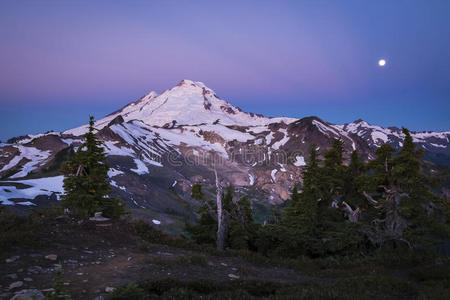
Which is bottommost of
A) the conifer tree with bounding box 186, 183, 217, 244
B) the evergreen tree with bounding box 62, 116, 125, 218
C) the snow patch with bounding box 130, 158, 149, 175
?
the conifer tree with bounding box 186, 183, 217, 244

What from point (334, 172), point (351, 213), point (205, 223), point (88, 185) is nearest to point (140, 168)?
point (205, 223)

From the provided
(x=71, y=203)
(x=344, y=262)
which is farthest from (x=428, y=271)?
(x=71, y=203)

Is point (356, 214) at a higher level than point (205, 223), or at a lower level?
higher

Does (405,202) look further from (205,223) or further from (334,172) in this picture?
(205,223)

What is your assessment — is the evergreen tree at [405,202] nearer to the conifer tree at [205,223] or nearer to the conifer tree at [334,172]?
the conifer tree at [334,172]

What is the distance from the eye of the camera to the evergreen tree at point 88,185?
2120 centimetres

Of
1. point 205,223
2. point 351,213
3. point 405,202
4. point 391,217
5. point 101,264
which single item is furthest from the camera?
point 205,223

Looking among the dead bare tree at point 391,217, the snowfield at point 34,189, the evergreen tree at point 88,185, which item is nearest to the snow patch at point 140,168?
the snowfield at point 34,189

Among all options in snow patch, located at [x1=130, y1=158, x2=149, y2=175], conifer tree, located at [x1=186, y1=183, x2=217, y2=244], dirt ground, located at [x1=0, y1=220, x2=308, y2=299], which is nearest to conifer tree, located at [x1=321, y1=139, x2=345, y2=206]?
conifer tree, located at [x1=186, y1=183, x2=217, y2=244]

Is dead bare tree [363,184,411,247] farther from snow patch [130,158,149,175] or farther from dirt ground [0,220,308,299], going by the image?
snow patch [130,158,149,175]

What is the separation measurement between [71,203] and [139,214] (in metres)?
62.6

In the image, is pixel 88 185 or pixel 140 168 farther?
pixel 140 168

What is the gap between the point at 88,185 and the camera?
21.7m

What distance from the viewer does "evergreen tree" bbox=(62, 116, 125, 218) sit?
21.2m
